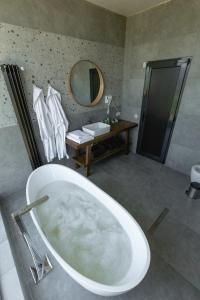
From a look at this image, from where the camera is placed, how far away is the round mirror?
2408mm

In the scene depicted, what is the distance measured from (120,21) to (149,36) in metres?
0.62

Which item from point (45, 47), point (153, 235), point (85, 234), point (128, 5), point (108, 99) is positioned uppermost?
point (128, 5)

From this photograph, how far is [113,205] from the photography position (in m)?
1.54

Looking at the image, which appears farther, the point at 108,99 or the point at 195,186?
the point at 108,99

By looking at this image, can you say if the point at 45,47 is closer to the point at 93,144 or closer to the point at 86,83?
the point at 86,83

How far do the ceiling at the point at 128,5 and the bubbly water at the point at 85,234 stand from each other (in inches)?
108

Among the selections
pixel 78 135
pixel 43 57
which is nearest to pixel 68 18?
pixel 43 57

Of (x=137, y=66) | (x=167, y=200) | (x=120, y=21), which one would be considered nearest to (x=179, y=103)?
(x=137, y=66)

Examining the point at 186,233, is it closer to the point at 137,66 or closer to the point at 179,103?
the point at 179,103

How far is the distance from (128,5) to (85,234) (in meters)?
3.27

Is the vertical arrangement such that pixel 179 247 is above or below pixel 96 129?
below

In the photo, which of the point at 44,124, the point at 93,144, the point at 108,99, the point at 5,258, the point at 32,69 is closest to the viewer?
the point at 5,258

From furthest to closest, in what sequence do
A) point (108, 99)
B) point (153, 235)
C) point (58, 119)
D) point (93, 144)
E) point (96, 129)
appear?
point (108, 99)
point (96, 129)
point (93, 144)
point (58, 119)
point (153, 235)

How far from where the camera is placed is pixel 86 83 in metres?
2.59
